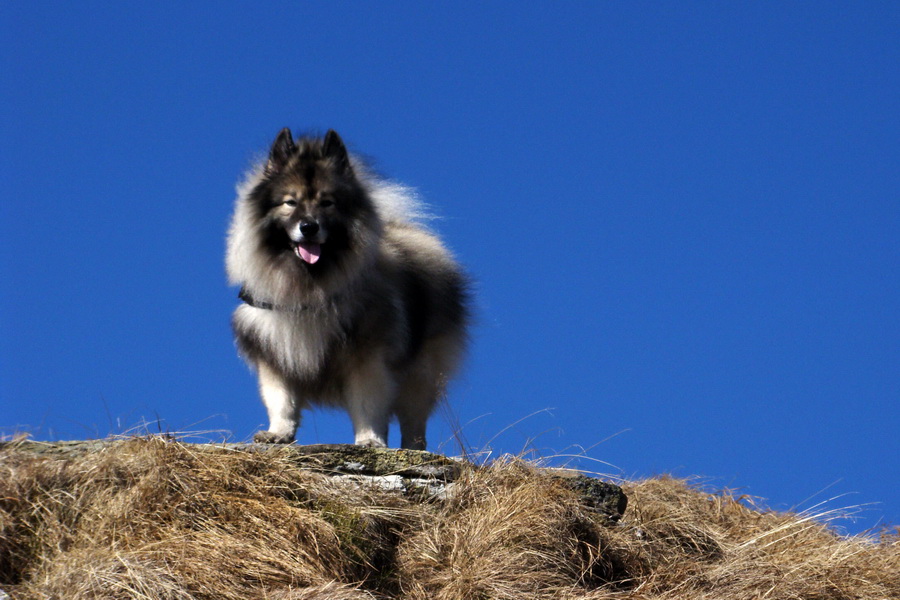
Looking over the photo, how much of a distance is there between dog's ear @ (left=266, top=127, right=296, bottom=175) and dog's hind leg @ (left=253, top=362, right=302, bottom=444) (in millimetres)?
1441

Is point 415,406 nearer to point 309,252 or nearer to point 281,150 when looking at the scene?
point 309,252

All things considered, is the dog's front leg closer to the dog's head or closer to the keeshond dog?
the keeshond dog

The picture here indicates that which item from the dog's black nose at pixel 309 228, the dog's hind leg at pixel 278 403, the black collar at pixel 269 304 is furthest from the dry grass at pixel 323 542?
the dog's black nose at pixel 309 228

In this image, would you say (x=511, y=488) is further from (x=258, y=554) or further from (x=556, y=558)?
(x=258, y=554)

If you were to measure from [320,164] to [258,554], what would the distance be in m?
3.13

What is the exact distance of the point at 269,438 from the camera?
7031mm

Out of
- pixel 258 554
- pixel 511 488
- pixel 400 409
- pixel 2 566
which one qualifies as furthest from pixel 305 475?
pixel 400 409

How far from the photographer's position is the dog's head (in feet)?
24.4

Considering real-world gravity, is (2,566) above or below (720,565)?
below

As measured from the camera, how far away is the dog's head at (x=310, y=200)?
7.43 m

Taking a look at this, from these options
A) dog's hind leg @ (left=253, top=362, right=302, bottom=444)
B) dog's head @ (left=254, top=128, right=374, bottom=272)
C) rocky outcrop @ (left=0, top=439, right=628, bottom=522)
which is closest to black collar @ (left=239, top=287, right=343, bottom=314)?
dog's head @ (left=254, top=128, right=374, bottom=272)

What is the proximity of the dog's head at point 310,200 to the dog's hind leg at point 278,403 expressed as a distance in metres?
0.84

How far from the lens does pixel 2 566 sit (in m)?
5.45

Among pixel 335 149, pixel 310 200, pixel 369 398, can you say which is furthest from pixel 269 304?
pixel 335 149
